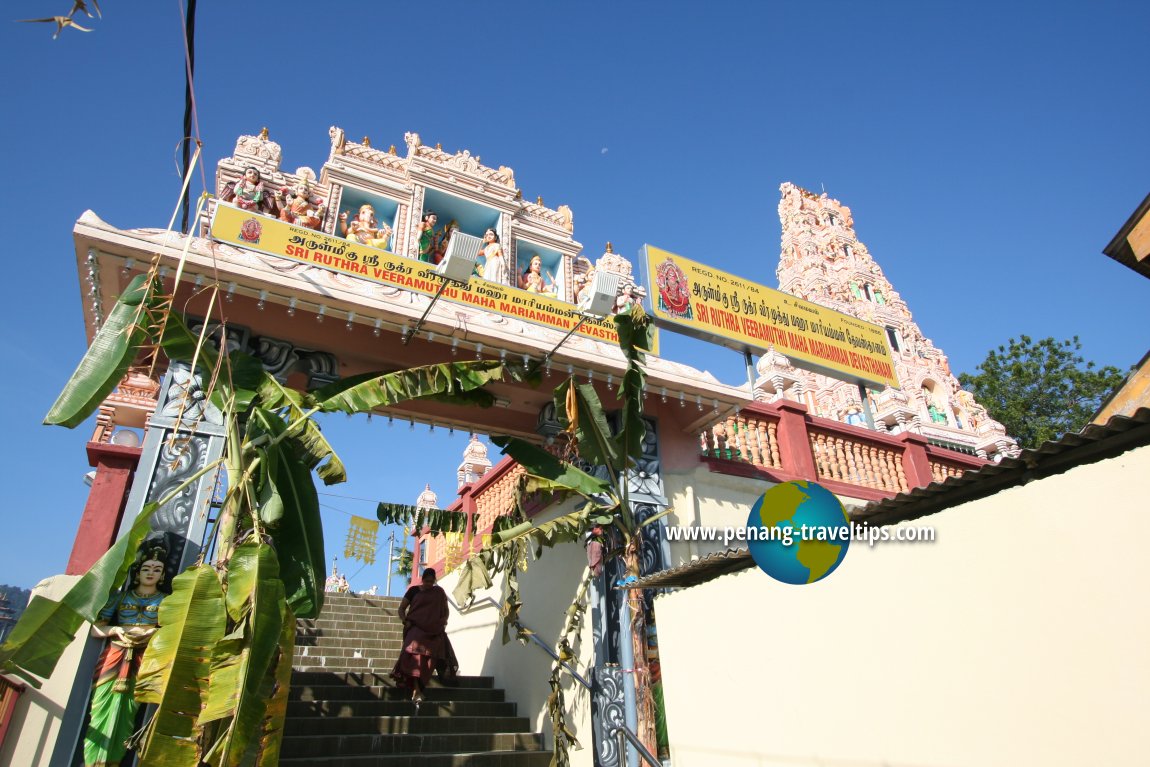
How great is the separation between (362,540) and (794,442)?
5553 mm

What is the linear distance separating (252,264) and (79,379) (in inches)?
68.6

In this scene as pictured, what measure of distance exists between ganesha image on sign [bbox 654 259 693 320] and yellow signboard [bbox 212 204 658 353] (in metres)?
1.11

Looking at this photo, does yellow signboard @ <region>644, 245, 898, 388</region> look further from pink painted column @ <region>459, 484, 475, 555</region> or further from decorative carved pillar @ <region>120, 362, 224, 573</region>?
decorative carved pillar @ <region>120, 362, 224, 573</region>

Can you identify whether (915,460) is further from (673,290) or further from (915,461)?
(673,290)

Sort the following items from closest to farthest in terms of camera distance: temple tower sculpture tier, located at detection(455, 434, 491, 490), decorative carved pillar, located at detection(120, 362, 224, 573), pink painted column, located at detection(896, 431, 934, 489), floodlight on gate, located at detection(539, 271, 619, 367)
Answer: decorative carved pillar, located at detection(120, 362, 224, 573)
floodlight on gate, located at detection(539, 271, 619, 367)
pink painted column, located at detection(896, 431, 934, 489)
temple tower sculpture tier, located at detection(455, 434, 491, 490)

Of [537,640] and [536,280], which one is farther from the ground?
[536,280]

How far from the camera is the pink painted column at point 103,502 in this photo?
7.44m

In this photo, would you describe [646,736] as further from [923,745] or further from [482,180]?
[482,180]

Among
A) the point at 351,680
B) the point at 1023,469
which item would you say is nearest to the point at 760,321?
the point at 1023,469

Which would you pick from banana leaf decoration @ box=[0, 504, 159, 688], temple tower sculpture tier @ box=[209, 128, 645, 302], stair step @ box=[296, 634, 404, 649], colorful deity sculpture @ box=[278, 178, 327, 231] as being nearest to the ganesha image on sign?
temple tower sculpture tier @ box=[209, 128, 645, 302]

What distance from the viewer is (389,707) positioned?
6.51m

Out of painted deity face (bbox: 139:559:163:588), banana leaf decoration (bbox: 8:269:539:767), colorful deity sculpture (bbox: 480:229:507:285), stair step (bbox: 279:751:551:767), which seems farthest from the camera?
colorful deity sculpture (bbox: 480:229:507:285)

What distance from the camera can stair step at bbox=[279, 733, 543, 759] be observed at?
5.46 m

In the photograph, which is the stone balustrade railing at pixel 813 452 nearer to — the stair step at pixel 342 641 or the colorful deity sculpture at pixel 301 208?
the stair step at pixel 342 641
